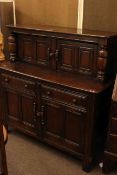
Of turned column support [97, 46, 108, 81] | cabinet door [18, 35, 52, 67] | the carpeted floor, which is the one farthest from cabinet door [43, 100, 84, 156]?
cabinet door [18, 35, 52, 67]

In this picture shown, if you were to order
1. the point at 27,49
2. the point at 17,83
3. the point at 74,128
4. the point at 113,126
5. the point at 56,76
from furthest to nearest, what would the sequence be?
the point at 27,49 < the point at 17,83 < the point at 56,76 < the point at 74,128 < the point at 113,126

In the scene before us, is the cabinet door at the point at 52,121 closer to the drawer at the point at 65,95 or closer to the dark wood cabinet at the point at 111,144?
the drawer at the point at 65,95

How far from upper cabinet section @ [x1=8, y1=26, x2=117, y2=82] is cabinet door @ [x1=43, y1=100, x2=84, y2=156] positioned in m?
0.39

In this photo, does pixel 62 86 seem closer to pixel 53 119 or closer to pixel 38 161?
pixel 53 119

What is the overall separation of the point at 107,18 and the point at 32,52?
2.84 feet

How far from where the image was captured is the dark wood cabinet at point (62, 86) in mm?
2027

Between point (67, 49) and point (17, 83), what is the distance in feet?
2.10

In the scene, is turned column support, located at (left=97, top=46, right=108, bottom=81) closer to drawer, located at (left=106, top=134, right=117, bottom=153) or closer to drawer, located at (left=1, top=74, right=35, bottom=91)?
drawer, located at (left=106, top=134, right=117, bottom=153)

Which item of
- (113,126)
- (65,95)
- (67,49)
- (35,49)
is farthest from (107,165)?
(35,49)

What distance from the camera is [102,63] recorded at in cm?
201

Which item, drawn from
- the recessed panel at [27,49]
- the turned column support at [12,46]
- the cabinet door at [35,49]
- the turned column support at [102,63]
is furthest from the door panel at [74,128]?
the turned column support at [12,46]

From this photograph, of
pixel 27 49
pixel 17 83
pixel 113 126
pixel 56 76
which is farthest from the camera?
pixel 27 49

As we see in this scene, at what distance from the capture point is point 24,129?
8.49 feet

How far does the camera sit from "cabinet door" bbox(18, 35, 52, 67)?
2.42 m
